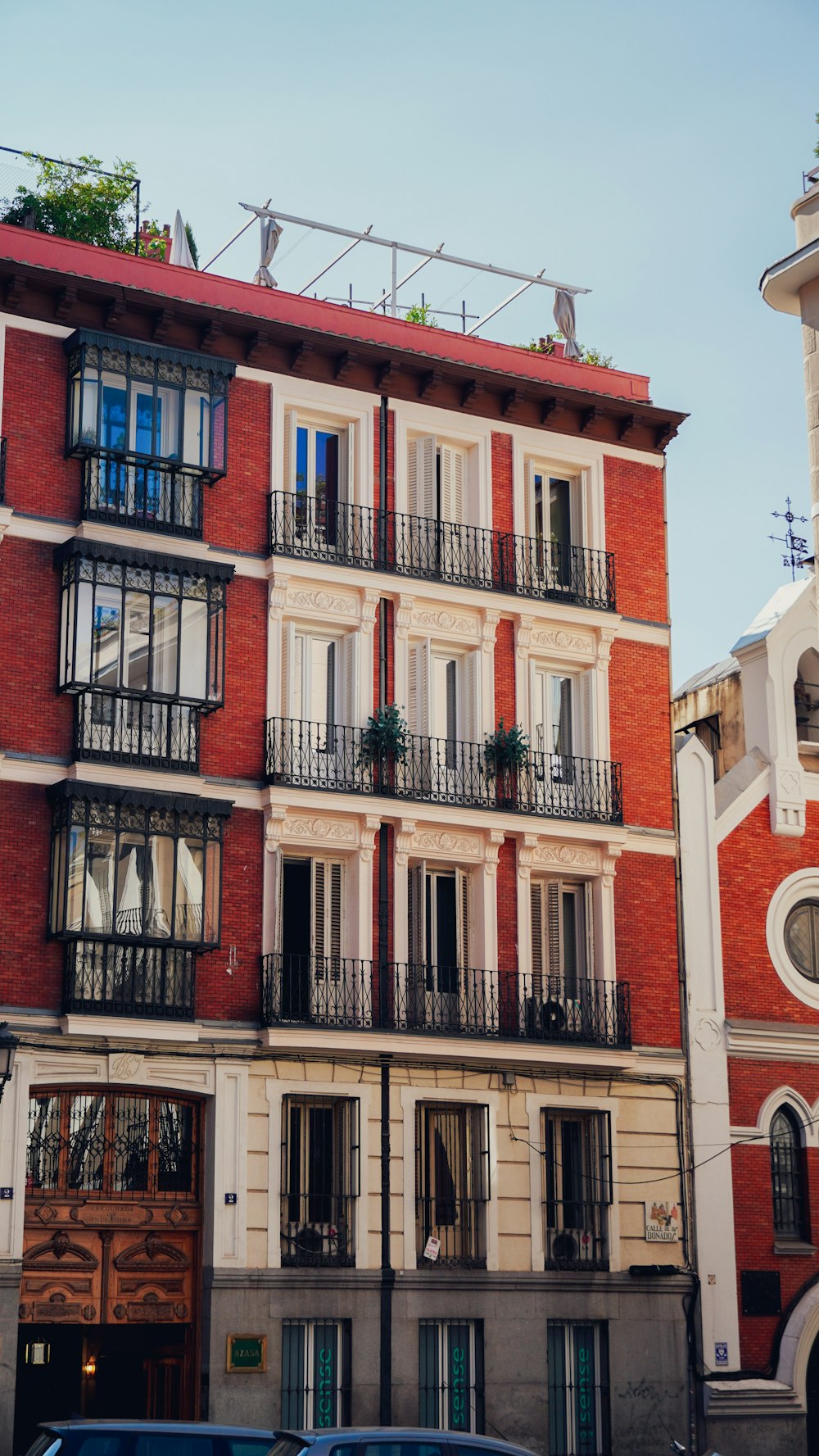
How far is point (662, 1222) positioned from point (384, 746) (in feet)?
28.3

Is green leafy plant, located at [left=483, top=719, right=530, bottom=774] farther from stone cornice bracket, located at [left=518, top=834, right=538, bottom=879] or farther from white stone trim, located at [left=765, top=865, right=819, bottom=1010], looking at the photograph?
white stone trim, located at [left=765, top=865, right=819, bottom=1010]

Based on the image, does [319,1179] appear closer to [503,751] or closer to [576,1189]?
[576,1189]

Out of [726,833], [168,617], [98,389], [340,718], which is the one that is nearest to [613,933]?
[726,833]

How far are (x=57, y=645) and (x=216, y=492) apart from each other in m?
3.72

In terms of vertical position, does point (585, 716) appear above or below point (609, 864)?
above

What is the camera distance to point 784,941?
3388 cm

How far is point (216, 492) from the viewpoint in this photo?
30703 mm

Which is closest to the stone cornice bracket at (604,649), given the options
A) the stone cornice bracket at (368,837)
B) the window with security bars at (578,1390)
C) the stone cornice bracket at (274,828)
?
the stone cornice bracket at (368,837)

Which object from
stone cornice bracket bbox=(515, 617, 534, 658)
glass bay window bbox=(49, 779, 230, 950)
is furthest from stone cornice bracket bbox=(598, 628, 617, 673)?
glass bay window bbox=(49, 779, 230, 950)

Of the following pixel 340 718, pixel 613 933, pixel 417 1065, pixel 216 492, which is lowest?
pixel 417 1065

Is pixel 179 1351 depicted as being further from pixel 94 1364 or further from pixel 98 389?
pixel 98 389

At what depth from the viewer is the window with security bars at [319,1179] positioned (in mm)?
29031

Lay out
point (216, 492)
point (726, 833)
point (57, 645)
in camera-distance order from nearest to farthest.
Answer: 1. point (57, 645)
2. point (216, 492)
3. point (726, 833)

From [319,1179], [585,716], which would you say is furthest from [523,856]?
[319,1179]
